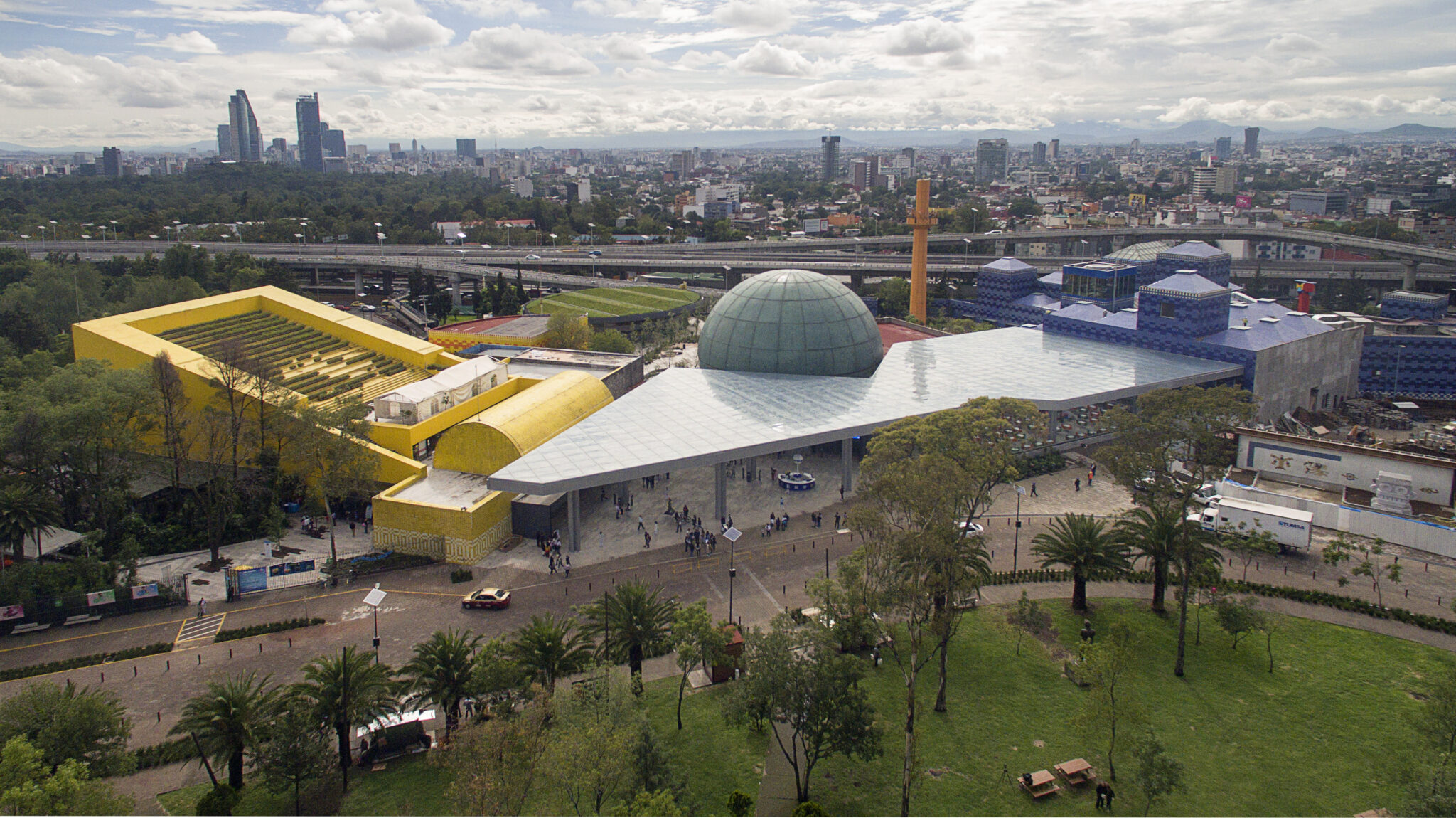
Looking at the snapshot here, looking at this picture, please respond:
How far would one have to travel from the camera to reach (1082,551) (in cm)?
3819

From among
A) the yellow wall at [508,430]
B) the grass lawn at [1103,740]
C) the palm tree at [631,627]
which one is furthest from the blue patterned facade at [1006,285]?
the palm tree at [631,627]

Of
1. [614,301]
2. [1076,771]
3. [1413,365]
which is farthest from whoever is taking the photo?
[614,301]

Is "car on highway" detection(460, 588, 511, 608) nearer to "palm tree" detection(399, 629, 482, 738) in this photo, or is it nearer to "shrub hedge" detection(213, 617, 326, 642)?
"shrub hedge" detection(213, 617, 326, 642)

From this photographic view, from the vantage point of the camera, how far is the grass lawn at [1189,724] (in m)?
27.5

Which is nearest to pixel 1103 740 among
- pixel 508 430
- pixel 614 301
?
pixel 508 430

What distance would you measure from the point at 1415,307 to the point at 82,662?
372 feet

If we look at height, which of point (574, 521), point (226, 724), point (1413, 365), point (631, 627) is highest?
point (1413, 365)

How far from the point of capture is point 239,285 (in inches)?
3755

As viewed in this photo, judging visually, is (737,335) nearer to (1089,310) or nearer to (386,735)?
(1089,310)

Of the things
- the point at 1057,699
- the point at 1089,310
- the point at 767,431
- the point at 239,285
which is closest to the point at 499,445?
the point at 767,431

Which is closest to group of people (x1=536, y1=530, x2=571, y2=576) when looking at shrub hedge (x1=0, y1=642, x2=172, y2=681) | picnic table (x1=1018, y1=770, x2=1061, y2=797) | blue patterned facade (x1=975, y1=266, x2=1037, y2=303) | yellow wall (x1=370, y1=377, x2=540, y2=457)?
yellow wall (x1=370, y1=377, x2=540, y2=457)

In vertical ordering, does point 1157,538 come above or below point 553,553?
above

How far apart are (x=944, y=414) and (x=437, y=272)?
4038 inches

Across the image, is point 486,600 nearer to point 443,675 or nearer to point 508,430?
point 443,675
